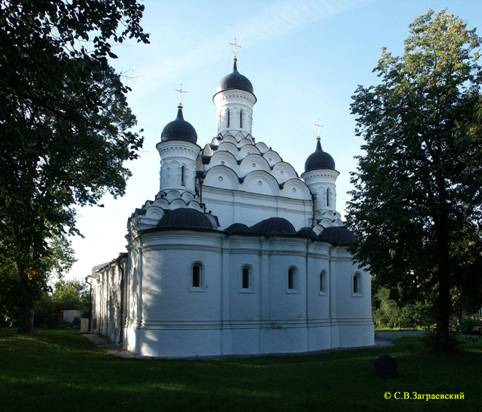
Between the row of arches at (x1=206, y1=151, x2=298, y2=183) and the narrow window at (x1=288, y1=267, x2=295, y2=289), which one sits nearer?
the narrow window at (x1=288, y1=267, x2=295, y2=289)

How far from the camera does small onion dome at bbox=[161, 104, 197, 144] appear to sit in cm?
2442

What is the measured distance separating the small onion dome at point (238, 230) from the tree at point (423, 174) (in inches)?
230

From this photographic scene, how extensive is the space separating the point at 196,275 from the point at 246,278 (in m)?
2.47

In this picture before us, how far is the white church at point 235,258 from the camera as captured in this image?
1986 centimetres

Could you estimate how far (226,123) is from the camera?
28734 mm

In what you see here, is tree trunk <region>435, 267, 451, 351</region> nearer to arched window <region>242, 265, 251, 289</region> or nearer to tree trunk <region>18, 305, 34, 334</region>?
arched window <region>242, 265, 251, 289</region>

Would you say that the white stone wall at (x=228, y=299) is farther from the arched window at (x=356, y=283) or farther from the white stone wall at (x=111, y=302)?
the white stone wall at (x=111, y=302)

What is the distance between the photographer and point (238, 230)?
72.3 feet

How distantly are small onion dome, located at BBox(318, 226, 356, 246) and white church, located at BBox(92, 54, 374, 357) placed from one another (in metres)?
0.06

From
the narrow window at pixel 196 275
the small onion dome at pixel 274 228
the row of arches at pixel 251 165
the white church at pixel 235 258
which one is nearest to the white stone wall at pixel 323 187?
the white church at pixel 235 258

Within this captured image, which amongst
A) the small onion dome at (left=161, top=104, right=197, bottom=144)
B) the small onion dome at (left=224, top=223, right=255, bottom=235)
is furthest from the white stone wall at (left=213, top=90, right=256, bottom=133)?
the small onion dome at (left=224, top=223, right=255, bottom=235)

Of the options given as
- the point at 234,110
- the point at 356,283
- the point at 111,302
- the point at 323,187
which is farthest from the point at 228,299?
the point at 234,110

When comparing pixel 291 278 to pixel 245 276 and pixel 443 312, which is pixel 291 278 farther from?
pixel 443 312

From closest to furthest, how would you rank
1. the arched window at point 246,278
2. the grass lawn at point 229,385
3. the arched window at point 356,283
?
the grass lawn at point 229,385, the arched window at point 246,278, the arched window at point 356,283
